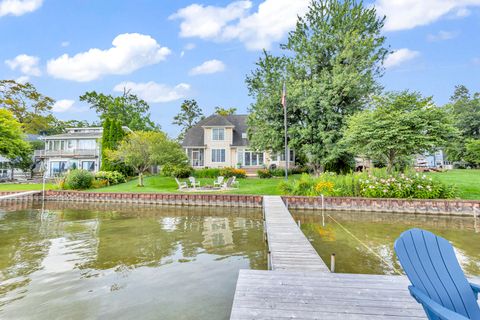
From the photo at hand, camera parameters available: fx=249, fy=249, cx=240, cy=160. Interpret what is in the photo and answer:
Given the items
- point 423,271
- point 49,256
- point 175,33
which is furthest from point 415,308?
point 175,33

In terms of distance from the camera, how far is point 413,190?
13.5 m

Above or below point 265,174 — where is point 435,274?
below

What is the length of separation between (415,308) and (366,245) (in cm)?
512

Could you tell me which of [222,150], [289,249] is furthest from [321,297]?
[222,150]

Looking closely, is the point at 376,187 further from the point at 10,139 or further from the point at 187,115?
the point at 187,115

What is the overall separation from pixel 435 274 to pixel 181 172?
2318cm

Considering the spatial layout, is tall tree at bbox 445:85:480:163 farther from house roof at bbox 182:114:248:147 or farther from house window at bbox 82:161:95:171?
house window at bbox 82:161:95:171

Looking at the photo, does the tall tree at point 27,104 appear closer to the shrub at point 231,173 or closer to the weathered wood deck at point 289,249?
the shrub at point 231,173

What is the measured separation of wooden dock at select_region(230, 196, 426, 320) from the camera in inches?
116

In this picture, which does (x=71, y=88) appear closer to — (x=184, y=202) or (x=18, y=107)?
(x=18, y=107)

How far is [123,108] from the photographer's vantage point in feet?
151

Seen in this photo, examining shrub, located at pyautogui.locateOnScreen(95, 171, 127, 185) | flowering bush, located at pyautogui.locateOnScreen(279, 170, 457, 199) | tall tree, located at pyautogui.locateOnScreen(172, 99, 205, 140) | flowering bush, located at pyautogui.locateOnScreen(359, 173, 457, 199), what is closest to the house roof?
shrub, located at pyautogui.locateOnScreen(95, 171, 127, 185)

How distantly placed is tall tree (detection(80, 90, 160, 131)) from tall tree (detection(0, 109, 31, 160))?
18.2 metres

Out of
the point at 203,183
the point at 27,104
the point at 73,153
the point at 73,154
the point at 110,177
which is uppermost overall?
the point at 27,104
